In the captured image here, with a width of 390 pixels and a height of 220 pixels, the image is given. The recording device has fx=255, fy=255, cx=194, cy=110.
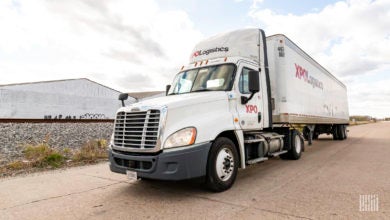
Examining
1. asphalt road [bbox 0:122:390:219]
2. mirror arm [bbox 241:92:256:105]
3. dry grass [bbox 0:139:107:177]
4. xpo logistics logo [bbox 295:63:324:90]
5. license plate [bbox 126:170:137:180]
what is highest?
xpo logistics logo [bbox 295:63:324:90]

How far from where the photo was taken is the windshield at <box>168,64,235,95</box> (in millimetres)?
5598

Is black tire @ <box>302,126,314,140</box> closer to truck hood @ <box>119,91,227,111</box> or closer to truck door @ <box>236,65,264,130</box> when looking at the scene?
truck door @ <box>236,65,264,130</box>

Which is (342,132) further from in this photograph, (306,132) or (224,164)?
(224,164)

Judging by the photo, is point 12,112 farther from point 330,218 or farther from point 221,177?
point 330,218

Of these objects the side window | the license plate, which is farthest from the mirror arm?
the license plate

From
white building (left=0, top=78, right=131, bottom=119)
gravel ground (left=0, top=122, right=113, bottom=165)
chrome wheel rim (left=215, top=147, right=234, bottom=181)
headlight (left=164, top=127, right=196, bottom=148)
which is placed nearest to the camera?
headlight (left=164, top=127, right=196, bottom=148)

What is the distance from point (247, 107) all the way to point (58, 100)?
3361 centimetres

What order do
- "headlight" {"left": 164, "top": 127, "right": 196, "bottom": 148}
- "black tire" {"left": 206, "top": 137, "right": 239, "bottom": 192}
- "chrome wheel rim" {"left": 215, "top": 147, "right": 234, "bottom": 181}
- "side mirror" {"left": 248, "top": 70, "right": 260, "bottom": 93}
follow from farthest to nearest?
"side mirror" {"left": 248, "top": 70, "right": 260, "bottom": 93}
"chrome wheel rim" {"left": 215, "top": 147, "right": 234, "bottom": 181}
"black tire" {"left": 206, "top": 137, "right": 239, "bottom": 192}
"headlight" {"left": 164, "top": 127, "right": 196, "bottom": 148}

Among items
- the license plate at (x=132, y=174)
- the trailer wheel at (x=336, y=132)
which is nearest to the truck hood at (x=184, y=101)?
the license plate at (x=132, y=174)

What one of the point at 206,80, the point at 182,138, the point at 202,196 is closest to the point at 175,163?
the point at 182,138

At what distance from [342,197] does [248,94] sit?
2749 millimetres

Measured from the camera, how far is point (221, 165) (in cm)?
484

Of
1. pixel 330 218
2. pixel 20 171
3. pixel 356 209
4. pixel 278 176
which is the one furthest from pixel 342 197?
pixel 20 171

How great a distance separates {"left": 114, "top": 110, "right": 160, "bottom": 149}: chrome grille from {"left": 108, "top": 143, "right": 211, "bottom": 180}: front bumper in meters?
0.25
